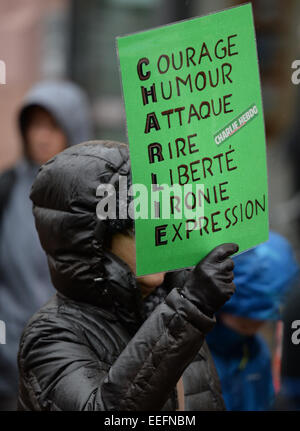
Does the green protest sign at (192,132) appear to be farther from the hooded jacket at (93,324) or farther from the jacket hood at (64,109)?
the jacket hood at (64,109)

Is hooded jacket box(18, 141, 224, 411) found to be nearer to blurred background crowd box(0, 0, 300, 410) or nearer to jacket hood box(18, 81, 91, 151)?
jacket hood box(18, 81, 91, 151)

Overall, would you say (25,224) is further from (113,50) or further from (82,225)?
(113,50)

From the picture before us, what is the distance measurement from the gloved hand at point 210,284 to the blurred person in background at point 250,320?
107 centimetres

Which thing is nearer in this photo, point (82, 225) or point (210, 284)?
point (210, 284)

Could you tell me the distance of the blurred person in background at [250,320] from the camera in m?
2.87

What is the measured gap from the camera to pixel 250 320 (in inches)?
115

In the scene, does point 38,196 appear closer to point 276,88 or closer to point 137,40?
point 137,40

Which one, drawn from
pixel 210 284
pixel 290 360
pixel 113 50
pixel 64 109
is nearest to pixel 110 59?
pixel 113 50

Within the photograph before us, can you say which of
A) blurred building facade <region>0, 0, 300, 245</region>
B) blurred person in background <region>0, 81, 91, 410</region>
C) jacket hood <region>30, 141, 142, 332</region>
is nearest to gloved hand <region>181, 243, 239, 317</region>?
jacket hood <region>30, 141, 142, 332</region>

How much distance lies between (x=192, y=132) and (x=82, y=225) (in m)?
0.33

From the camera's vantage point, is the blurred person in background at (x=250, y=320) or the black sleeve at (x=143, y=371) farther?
the blurred person in background at (x=250, y=320)

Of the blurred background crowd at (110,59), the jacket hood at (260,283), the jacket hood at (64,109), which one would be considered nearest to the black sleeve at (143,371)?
the jacket hood at (260,283)

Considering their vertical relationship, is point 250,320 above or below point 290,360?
above
